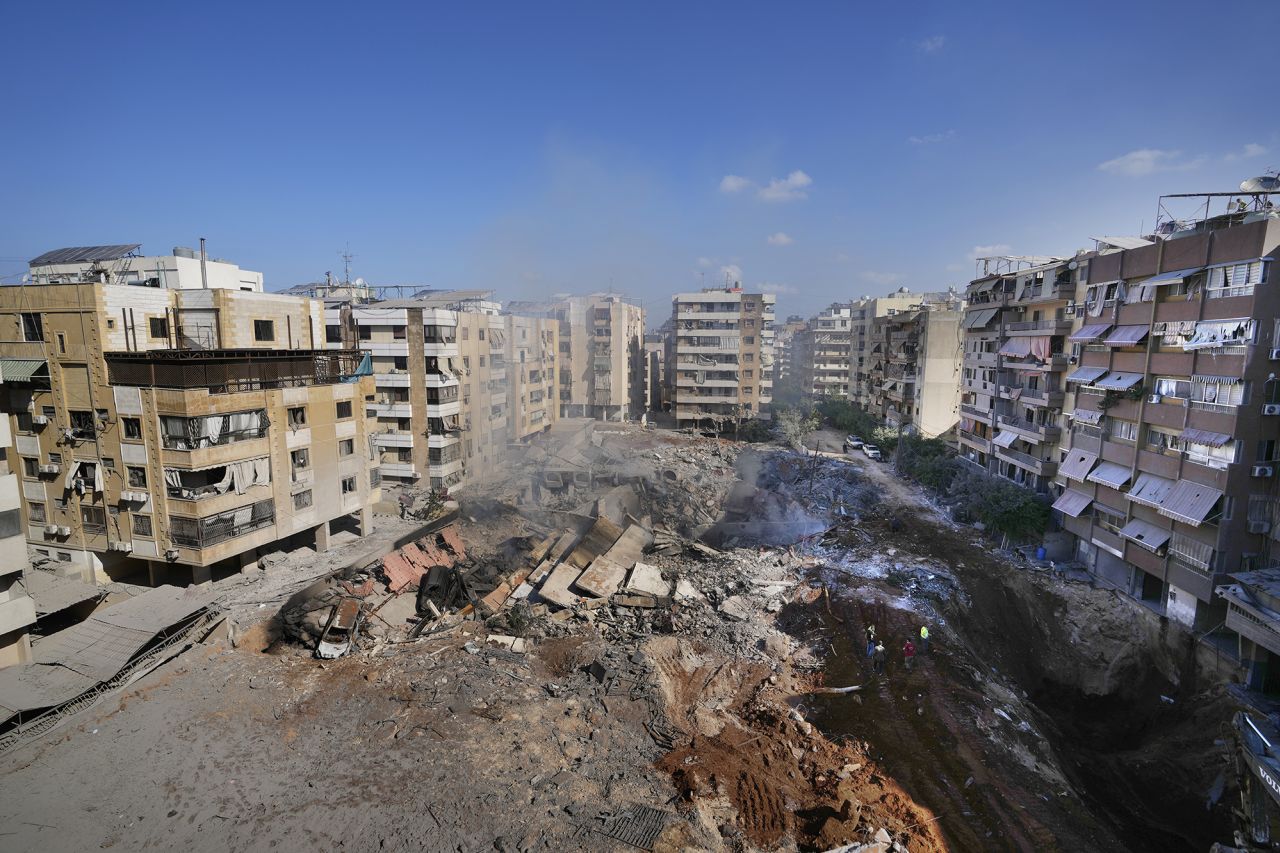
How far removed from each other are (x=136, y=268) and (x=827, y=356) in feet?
236

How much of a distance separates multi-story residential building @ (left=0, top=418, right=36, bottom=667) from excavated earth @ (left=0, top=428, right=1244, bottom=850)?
137 inches

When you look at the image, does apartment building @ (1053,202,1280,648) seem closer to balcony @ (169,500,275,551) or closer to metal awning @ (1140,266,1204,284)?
metal awning @ (1140,266,1204,284)

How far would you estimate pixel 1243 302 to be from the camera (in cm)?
1783

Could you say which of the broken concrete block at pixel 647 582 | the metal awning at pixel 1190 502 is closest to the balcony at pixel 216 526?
the broken concrete block at pixel 647 582

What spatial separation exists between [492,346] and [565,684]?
Answer: 93.1ft

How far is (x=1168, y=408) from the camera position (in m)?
20.5

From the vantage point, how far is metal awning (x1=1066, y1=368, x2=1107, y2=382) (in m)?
23.9

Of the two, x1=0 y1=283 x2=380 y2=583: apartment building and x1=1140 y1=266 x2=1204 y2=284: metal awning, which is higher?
x1=1140 y1=266 x2=1204 y2=284: metal awning

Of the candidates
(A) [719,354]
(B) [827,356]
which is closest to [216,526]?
(A) [719,354]

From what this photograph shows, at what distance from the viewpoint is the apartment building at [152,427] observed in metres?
20.5

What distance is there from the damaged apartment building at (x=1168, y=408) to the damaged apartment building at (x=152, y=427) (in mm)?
29685

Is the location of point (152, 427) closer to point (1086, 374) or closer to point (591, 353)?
point (1086, 374)

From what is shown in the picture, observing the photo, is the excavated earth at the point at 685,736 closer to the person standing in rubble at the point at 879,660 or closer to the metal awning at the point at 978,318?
the person standing in rubble at the point at 879,660

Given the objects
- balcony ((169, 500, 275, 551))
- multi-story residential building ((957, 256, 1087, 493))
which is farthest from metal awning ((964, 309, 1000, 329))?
balcony ((169, 500, 275, 551))
